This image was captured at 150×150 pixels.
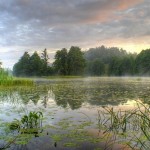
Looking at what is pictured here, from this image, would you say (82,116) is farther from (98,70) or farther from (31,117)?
(98,70)

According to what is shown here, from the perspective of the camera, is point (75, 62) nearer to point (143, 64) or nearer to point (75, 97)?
point (143, 64)

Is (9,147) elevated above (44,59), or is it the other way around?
(44,59)

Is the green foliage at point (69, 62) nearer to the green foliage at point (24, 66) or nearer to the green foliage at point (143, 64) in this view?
the green foliage at point (24, 66)

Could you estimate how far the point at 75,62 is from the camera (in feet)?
368

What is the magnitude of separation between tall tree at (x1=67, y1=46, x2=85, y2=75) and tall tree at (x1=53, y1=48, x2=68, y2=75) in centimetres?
187

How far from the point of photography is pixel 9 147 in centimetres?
703

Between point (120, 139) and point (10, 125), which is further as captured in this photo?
point (10, 125)

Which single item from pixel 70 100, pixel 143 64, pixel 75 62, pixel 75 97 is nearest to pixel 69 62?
pixel 75 62

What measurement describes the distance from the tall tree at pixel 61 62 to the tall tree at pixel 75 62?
1.87m

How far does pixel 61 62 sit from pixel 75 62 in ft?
20.9

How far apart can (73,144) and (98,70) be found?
172 metres

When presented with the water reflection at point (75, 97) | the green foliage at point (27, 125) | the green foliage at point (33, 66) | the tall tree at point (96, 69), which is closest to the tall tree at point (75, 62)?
the green foliage at point (33, 66)

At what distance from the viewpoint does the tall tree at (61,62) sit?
111938 millimetres

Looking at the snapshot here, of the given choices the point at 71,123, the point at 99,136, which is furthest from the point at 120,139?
the point at 71,123
